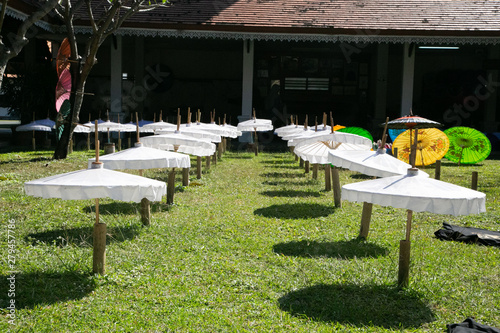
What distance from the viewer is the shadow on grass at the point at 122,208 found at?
802 centimetres

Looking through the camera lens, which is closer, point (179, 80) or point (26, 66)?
point (26, 66)

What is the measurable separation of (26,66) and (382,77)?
12.5 metres

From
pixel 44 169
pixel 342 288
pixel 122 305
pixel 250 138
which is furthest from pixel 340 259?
pixel 250 138

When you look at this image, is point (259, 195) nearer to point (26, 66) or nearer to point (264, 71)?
point (26, 66)

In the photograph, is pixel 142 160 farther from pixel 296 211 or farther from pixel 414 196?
pixel 414 196

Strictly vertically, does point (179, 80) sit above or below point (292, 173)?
above

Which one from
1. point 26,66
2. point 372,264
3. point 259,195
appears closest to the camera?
point 372,264

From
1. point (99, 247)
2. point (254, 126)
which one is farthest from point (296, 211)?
point (254, 126)

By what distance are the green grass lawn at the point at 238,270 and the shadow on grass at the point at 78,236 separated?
2cm

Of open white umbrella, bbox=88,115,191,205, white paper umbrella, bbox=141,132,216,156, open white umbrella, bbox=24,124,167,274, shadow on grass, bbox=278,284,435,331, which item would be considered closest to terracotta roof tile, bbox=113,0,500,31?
white paper umbrella, bbox=141,132,216,156

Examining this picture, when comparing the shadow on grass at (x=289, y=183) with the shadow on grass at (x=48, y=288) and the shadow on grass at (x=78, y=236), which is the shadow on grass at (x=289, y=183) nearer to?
the shadow on grass at (x=78, y=236)

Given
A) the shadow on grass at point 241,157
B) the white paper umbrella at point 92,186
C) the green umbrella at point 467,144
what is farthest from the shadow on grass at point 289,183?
the white paper umbrella at point 92,186

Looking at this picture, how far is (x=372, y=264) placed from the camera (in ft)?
19.0

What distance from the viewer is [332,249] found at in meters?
6.34
